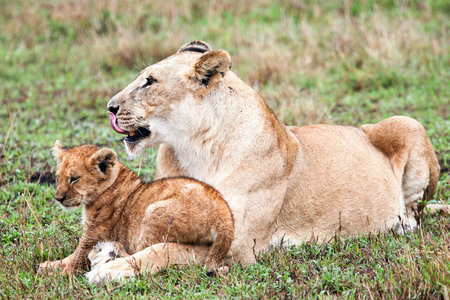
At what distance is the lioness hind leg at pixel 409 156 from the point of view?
17.5ft

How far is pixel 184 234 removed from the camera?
3865mm

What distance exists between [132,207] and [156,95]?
767 mm

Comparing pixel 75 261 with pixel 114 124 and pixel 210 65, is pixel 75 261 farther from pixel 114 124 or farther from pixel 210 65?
pixel 210 65

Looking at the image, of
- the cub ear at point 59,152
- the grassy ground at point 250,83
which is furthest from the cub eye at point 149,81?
the grassy ground at point 250,83

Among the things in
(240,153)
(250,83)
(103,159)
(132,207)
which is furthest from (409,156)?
(250,83)

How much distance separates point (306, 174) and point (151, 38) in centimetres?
617

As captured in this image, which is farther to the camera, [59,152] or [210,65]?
[59,152]

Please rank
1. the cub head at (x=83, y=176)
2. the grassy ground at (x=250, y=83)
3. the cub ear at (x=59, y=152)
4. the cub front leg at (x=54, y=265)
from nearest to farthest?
the grassy ground at (x=250, y=83) < the cub front leg at (x=54, y=265) < the cub head at (x=83, y=176) < the cub ear at (x=59, y=152)

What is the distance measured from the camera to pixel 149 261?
382 centimetres

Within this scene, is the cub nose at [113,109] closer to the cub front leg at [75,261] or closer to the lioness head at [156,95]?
the lioness head at [156,95]

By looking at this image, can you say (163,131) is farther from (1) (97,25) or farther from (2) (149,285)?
(1) (97,25)

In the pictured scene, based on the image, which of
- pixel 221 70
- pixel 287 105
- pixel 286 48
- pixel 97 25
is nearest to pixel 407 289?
pixel 221 70

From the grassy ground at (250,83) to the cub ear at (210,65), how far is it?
1.25m

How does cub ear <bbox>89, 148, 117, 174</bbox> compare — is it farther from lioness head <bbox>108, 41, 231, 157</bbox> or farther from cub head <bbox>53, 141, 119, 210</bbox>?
lioness head <bbox>108, 41, 231, 157</bbox>
